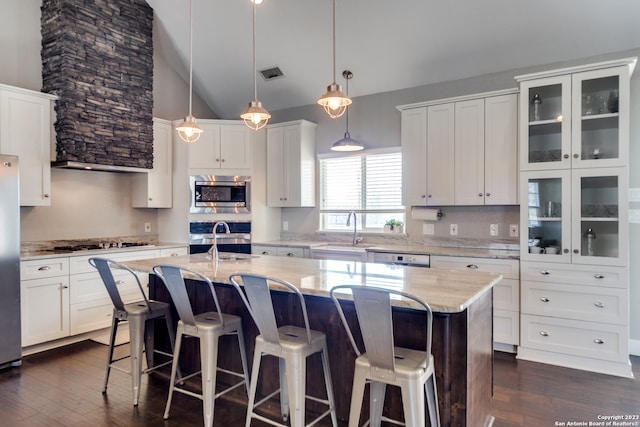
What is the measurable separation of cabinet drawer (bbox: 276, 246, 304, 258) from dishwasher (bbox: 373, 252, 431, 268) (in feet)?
3.23

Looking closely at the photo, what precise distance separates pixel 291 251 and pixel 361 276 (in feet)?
8.19

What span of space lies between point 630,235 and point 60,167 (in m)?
5.52

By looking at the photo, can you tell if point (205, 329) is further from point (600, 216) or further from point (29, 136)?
point (600, 216)

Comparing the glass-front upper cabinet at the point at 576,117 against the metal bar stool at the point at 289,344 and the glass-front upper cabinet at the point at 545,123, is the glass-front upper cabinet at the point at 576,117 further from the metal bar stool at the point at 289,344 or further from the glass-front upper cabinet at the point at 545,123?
the metal bar stool at the point at 289,344

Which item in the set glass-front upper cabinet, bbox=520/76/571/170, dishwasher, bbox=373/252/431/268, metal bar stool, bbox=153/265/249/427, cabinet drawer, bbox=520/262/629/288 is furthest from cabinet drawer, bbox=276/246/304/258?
glass-front upper cabinet, bbox=520/76/571/170

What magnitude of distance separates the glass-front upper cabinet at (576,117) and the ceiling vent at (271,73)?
8.90 ft

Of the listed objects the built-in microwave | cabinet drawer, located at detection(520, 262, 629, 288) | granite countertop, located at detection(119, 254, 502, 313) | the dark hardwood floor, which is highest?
the built-in microwave

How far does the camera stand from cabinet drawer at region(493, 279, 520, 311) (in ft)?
11.8

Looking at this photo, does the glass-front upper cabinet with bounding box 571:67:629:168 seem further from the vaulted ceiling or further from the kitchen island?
the kitchen island

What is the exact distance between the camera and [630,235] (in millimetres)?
3566

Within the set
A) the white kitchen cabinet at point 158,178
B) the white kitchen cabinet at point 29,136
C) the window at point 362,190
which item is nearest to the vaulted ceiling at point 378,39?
the window at point 362,190

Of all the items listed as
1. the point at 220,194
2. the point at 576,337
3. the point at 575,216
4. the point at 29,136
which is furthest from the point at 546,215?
the point at 29,136

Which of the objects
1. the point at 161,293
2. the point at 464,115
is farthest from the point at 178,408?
the point at 464,115

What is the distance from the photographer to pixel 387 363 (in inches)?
68.5
